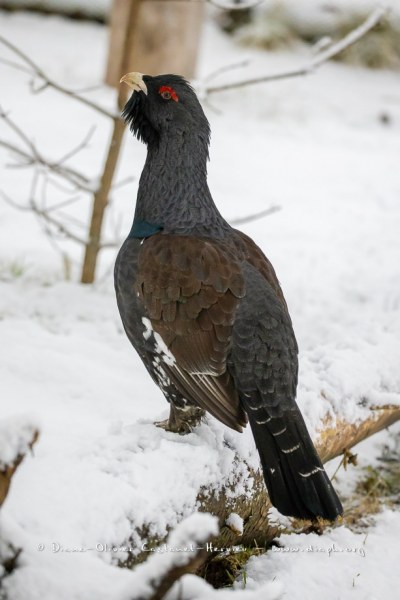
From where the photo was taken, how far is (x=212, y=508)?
2.64 meters

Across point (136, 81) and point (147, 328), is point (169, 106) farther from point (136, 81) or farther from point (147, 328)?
point (147, 328)

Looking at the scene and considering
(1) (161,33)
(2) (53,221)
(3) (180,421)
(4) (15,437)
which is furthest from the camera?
(1) (161,33)

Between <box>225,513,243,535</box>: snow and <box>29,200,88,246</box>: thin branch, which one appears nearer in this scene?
<box>225,513,243,535</box>: snow

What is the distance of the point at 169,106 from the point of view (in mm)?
3191

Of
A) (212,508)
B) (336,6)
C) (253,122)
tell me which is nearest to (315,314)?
(212,508)

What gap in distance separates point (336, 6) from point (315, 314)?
695cm

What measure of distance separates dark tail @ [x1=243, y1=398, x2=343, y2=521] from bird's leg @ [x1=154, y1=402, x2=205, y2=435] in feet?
1.09

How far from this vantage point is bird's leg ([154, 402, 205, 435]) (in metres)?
2.95

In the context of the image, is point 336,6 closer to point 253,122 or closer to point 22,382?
point 253,122

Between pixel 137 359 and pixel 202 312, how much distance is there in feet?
5.04

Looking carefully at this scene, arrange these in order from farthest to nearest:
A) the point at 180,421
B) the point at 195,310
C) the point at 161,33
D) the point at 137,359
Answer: the point at 161,33
the point at 137,359
the point at 180,421
the point at 195,310

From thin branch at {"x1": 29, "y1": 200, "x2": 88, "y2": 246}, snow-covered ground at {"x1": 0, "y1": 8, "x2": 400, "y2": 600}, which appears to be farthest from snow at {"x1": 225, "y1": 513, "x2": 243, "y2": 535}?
thin branch at {"x1": 29, "y1": 200, "x2": 88, "y2": 246}

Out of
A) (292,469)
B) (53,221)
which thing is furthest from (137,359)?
(292,469)

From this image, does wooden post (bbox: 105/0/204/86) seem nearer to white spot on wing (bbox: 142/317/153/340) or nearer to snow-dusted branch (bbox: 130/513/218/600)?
white spot on wing (bbox: 142/317/153/340)
